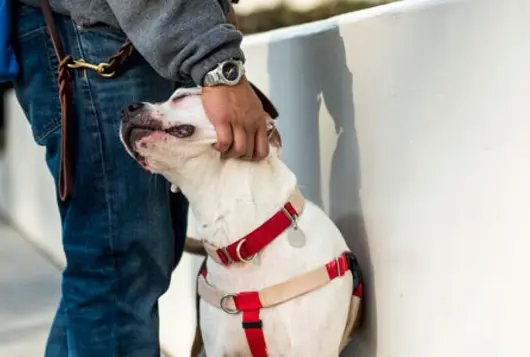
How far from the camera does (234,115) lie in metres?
1.23

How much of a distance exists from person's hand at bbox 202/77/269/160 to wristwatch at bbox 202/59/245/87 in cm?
1

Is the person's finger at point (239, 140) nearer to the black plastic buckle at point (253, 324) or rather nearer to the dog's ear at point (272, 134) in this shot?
the dog's ear at point (272, 134)

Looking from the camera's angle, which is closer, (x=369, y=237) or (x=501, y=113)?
(x=501, y=113)

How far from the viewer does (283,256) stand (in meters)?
1.43

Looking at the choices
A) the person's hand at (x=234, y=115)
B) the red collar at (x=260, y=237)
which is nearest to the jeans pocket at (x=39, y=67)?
the person's hand at (x=234, y=115)

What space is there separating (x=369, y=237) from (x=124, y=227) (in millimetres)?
500

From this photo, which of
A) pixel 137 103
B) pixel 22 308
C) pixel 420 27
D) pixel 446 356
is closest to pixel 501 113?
pixel 420 27

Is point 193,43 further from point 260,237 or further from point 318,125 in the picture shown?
point 318,125

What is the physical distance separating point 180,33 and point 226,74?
0.09 m

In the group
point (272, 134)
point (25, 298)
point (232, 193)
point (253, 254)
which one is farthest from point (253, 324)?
point (25, 298)

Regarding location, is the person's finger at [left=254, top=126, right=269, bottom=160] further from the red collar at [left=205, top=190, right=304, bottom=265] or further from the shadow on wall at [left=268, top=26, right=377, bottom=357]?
the shadow on wall at [left=268, top=26, right=377, bottom=357]

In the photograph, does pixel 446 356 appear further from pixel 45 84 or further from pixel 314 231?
pixel 45 84

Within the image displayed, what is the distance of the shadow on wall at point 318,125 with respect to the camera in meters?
1.59

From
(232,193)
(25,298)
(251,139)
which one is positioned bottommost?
(25,298)
